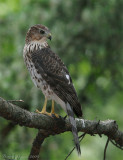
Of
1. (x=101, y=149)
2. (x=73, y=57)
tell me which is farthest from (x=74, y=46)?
(x=101, y=149)

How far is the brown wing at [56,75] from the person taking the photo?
4.77 m

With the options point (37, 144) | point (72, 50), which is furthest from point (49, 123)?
point (72, 50)

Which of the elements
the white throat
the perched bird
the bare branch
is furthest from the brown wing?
the bare branch

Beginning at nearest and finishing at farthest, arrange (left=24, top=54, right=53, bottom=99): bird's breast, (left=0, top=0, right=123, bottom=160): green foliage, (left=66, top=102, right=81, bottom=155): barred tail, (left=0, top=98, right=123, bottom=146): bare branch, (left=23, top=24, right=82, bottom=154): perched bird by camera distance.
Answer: (left=0, top=98, right=123, bottom=146): bare branch
(left=66, top=102, right=81, bottom=155): barred tail
(left=23, top=24, right=82, bottom=154): perched bird
(left=24, top=54, right=53, bottom=99): bird's breast
(left=0, top=0, right=123, bottom=160): green foliage

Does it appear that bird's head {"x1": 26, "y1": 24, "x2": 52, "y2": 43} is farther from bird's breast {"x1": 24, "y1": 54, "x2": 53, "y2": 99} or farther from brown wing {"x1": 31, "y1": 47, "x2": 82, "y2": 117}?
bird's breast {"x1": 24, "y1": 54, "x2": 53, "y2": 99}

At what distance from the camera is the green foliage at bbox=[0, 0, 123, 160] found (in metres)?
6.64

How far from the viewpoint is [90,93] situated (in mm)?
7754

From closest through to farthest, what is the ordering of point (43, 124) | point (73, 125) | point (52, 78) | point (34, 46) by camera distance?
point (43, 124) → point (73, 125) → point (52, 78) → point (34, 46)

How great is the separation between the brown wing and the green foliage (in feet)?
4.29

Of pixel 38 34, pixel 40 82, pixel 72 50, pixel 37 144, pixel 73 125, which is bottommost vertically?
pixel 37 144

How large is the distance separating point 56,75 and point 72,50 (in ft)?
7.84

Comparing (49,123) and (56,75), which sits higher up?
(56,75)

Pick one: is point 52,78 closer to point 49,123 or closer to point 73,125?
point 73,125

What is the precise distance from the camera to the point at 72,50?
23.9 ft
